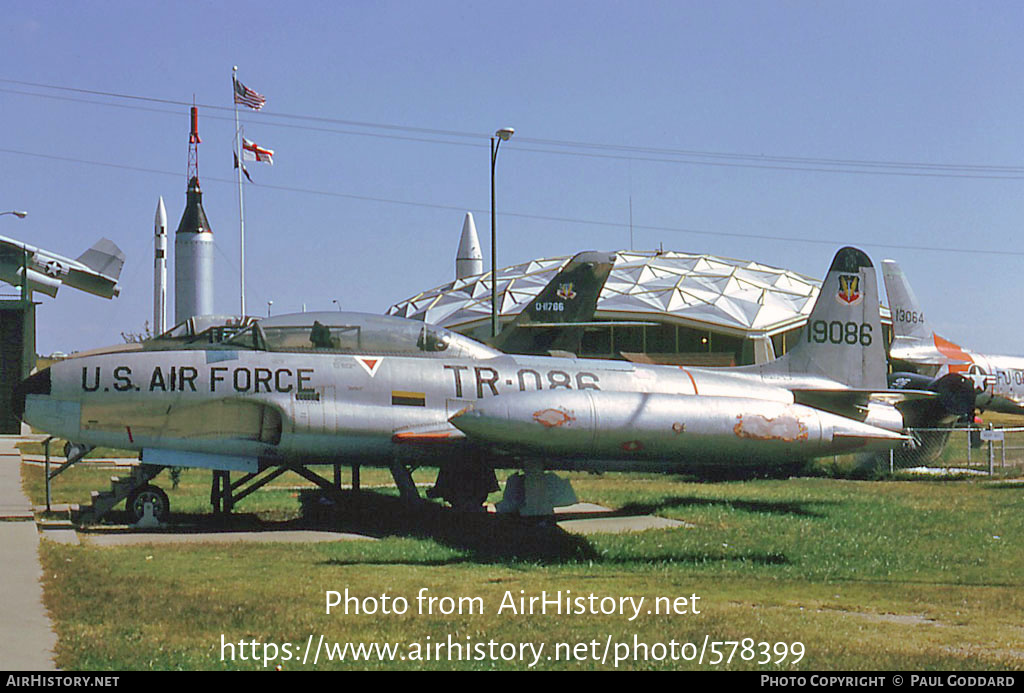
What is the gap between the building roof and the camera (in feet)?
186

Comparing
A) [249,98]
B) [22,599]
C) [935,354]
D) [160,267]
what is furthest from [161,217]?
[22,599]

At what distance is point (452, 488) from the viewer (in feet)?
53.3

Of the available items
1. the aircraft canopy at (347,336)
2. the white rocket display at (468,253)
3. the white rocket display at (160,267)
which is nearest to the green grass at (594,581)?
the aircraft canopy at (347,336)

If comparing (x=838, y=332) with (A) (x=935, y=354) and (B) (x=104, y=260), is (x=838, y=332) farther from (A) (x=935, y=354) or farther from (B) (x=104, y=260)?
(B) (x=104, y=260)

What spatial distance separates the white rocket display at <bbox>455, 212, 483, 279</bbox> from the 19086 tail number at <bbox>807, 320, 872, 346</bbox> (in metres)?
71.9

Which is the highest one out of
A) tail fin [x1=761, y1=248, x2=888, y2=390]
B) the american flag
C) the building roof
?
the american flag

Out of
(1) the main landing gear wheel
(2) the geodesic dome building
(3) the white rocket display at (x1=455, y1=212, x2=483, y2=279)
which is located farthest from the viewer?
(3) the white rocket display at (x1=455, y1=212, x2=483, y2=279)

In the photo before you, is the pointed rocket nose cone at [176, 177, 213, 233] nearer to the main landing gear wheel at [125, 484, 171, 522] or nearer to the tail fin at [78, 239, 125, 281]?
the tail fin at [78, 239, 125, 281]

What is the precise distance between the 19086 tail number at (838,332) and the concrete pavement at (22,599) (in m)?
12.7

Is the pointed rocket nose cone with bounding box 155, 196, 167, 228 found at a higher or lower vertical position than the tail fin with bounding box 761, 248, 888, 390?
higher

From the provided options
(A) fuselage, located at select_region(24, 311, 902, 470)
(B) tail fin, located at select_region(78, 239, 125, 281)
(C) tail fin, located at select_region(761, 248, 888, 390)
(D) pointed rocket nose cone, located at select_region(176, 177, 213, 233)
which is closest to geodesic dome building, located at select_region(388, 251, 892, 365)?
(D) pointed rocket nose cone, located at select_region(176, 177, 213, 233)

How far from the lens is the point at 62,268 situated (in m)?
42.7
